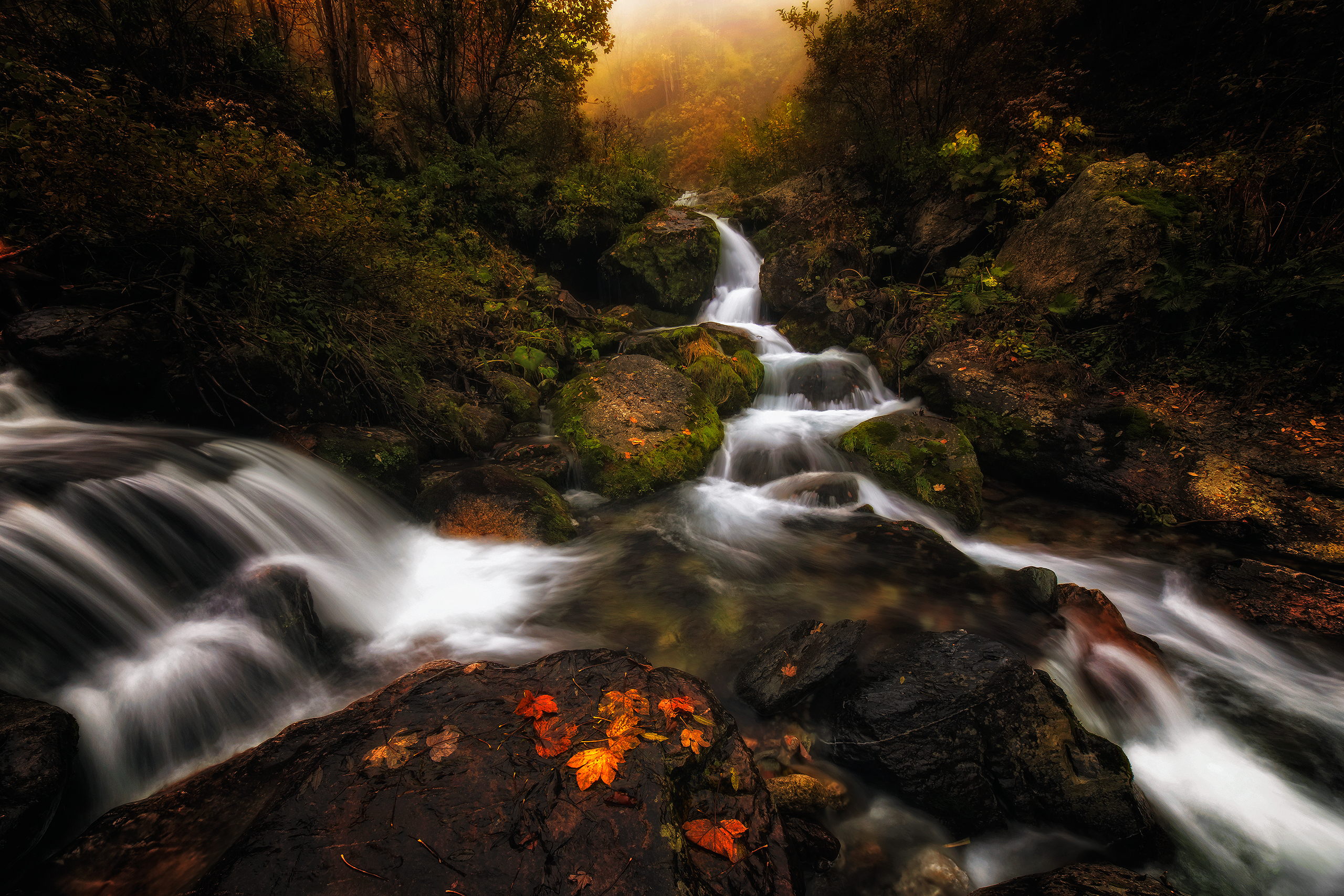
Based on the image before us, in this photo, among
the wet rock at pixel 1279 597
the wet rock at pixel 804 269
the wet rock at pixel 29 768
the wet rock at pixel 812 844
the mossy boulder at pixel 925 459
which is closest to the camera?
the wet rock at pixel 29 768

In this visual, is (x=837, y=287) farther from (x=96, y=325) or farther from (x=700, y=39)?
(x=700, y=39)

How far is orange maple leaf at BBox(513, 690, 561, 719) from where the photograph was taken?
2254mm

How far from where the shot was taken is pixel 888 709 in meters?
2.97

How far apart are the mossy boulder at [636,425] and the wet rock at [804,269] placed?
5.11 m

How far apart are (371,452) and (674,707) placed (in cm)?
457

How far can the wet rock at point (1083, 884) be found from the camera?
196 centimetres

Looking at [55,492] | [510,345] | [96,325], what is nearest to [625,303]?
[510,345]

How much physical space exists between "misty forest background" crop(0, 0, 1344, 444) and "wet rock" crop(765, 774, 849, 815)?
5.29 m

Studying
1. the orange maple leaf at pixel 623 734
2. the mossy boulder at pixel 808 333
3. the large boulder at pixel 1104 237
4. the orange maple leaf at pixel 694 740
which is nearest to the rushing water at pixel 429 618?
the orange maple leaf at pixel 694 740

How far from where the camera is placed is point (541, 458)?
634 centimetres

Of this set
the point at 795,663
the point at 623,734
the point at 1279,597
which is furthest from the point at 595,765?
the point at 1279,597

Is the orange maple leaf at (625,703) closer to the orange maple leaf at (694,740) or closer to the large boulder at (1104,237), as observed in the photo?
the orange maple leaf at (694,740)

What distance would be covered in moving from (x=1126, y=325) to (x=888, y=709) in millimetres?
7102

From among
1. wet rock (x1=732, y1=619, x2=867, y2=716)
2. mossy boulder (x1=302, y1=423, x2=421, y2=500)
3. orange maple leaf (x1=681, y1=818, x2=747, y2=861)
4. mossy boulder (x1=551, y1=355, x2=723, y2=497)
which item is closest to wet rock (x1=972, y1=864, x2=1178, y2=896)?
orange maple leaf (x1=681, y1=818, x2=747, y2=861)
